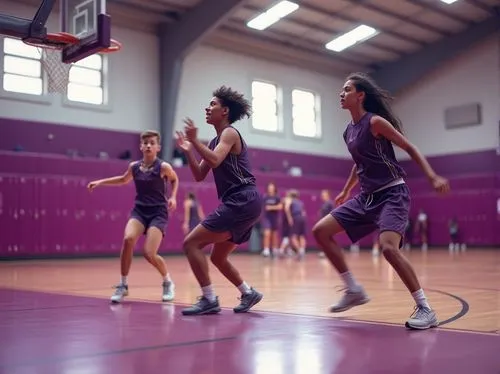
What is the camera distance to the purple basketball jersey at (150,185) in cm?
679

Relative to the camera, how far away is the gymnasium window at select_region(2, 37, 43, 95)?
56.4ft

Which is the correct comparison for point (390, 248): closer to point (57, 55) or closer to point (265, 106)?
point (57, 55)

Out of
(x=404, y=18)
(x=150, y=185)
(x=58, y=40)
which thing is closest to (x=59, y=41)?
(x=58, y=40)

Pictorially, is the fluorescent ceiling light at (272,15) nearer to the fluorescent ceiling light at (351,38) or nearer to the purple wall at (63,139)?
the fluorescent ceiling light at (351,38)

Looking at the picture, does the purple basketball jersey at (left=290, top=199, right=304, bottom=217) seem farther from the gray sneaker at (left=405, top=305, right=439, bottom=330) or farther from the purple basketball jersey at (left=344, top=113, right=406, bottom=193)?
the gray sneaker at (left=405, top=305, right=439, bottom=330)

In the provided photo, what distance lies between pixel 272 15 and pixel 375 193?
A: 17.1m

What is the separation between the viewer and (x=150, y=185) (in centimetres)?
680

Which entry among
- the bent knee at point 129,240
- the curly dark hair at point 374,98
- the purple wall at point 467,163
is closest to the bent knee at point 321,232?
the curly dark hair at point 374,98

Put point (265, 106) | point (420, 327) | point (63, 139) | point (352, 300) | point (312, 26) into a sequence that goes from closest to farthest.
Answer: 1. point (420, 327)
2. point (352, 300)
3. point (63, 139)
4. point (312, 26)
5. point (265, 106)

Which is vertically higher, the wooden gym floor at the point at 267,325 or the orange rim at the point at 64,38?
the orange rim at the point at 64,38

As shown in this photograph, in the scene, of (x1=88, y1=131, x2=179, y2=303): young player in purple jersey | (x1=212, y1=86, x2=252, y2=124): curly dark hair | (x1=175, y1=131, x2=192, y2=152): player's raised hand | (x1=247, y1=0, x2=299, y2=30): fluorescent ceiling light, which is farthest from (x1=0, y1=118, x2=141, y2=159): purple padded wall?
(x1=175, y1=131, x2=192, y2=152): player's raised hand

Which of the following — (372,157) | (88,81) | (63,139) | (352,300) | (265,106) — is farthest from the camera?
(265,106)

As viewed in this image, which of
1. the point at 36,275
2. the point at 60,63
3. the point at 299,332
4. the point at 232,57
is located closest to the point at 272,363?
the point at 299,332

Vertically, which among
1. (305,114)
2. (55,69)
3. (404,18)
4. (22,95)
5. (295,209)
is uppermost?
(404,18)
